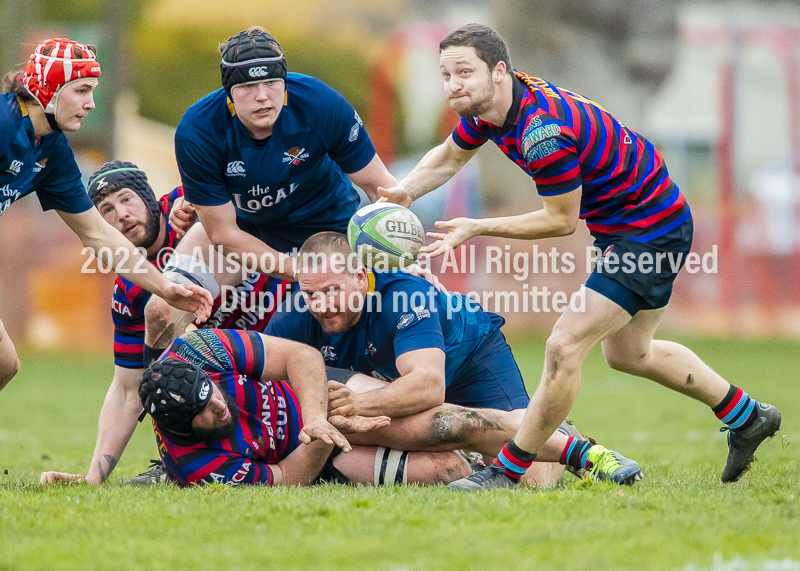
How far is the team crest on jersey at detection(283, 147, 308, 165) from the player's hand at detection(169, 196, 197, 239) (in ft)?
2.70

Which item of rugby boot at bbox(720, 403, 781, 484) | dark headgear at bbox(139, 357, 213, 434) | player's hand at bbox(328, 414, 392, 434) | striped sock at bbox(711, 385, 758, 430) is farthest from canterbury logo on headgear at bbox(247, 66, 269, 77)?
rugby boot at bbox(720, 403, 781, 484)

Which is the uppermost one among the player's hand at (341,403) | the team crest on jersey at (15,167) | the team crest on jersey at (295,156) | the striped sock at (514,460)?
the team crest on jersey at (295,156)

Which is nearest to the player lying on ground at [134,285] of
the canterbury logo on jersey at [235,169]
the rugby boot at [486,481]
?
the canterbury logo on jersey at [235,169]

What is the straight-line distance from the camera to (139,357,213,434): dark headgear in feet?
15.8

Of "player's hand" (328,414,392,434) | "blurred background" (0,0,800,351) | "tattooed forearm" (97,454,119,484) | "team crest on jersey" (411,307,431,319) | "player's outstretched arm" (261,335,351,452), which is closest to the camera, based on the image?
"player's outstretched arm" (261,335,351,452)

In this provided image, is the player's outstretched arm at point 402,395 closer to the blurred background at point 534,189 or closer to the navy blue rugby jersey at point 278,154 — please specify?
the navy blue rugby jersey at point 278,154

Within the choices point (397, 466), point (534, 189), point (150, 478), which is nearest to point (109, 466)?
point (150, 478)

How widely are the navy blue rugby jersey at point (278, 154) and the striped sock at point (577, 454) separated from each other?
2187 mm

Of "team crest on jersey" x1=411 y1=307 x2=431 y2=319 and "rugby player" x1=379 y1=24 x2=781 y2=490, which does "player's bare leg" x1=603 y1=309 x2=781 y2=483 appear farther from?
"team crest on jersey" x1=411 y1=307 x2=431 y2=319

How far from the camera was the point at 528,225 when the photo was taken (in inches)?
196

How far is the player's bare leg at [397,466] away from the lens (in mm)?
5336

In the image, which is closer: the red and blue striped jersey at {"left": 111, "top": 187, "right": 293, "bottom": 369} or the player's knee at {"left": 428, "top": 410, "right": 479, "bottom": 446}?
the player's knee at {"left": 428, "top": 410, "right": 479, "bottom": 446}

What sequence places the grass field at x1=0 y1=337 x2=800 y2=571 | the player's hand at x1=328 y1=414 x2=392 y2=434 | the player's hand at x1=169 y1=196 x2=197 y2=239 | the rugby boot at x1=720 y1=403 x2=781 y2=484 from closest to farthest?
the grass field at x1=0 y1=337 x2=800 y2=571, the player's hand at x1=328 y1=414 x2=392 y2=434, the rugby boot at x1=720 y1=403 x2=781 y2=484, the player's hand at x1=169 y1=196 x2=197 y2=239

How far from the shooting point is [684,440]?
28.7 feet
